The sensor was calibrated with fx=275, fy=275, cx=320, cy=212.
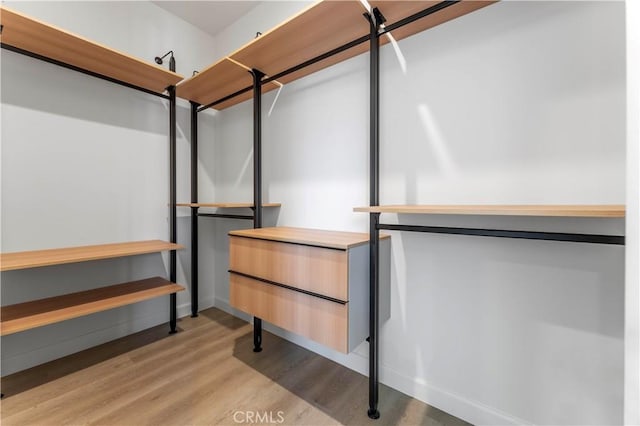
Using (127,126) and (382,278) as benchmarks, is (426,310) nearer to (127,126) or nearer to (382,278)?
(382,278)

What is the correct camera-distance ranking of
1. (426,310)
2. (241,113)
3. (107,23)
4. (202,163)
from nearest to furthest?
(426,310) < (107,23) < (241,113) < (202,163)

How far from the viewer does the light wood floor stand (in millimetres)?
1368

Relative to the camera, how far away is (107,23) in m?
2.06

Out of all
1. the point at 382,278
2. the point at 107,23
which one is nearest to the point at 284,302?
the point at 382,278

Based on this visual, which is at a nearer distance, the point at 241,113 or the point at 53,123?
the point at 53,123

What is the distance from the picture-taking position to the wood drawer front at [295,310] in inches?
52.4

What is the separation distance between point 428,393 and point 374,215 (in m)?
1.00

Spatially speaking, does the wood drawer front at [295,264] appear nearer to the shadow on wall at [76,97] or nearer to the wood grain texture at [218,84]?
the wood grain texture at [218,84]

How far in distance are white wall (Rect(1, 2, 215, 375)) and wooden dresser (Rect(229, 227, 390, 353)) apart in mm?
1142

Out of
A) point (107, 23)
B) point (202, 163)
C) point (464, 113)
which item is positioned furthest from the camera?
point (202, 163)

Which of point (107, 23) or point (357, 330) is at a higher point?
point (107, 23)

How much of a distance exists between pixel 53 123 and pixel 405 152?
2287 millimetres

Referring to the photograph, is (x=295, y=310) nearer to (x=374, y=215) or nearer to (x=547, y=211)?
(x=374, y=215)

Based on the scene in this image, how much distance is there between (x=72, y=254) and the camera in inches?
66.8
